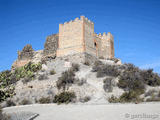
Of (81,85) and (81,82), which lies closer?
(81,85)

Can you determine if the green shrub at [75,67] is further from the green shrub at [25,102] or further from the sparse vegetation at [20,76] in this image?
the green shrub at [25,102]

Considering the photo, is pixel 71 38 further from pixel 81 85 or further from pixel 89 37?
pixel 81 85

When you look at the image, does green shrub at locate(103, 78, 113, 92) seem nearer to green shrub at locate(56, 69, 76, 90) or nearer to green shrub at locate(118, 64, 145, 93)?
green shrub at locate(118, 64, 145, 93)

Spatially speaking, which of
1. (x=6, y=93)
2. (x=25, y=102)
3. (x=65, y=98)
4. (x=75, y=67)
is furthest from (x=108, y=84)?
(x=6, y=93)

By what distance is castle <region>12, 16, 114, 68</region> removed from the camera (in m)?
22.6

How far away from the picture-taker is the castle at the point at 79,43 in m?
22.6

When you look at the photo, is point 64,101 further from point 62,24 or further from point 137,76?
point 62,24

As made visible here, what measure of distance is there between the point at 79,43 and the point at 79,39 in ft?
1.53

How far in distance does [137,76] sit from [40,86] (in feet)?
29.3

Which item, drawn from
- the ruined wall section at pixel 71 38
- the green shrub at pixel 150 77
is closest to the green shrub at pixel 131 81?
the green shrub at pixel 150 77

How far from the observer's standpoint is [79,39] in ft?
74.2

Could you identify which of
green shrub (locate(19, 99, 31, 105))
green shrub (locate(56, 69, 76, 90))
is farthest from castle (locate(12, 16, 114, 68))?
green shrub (locate(19, 99, 31, 105))

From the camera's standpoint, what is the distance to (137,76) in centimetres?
1659

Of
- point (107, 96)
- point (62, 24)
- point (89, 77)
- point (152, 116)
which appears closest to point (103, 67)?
point (89, 77)
